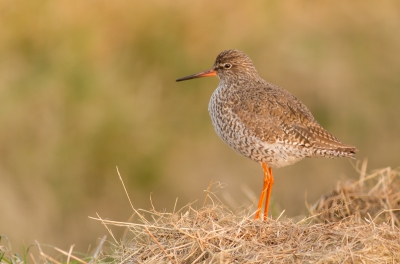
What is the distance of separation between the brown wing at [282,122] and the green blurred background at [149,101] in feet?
6.41

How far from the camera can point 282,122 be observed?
691 cm

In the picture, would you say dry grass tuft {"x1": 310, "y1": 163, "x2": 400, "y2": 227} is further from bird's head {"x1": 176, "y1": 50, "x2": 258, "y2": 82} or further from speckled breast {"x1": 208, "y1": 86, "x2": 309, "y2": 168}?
bird's head {"x1": 176, "y1": 50, "x2": 258, "y2": 82}

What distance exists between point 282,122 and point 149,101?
3.86 meters

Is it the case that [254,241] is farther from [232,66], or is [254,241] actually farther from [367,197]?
[232,66]

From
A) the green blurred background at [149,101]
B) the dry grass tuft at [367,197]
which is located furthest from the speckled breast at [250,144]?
the green blurred background at [149,101]

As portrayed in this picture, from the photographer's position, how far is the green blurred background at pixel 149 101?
9.59 m

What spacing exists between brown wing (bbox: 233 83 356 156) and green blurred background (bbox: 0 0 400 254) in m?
1.95

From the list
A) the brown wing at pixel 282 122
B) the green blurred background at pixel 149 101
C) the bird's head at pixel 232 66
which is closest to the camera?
the brown wing at pixel 282 122

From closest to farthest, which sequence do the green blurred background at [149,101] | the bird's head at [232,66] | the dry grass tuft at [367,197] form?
the dry grass tuft at [367,197], the bird's head at [232,66], the green blurred background at [149,101]

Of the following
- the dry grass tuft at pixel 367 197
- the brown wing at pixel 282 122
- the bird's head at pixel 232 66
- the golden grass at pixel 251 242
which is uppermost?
the bird's head at pixel 232 66

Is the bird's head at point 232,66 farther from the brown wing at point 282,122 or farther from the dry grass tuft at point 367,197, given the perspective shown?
the dry grass tuft at point 367,197

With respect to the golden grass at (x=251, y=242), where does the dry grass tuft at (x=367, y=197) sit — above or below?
below

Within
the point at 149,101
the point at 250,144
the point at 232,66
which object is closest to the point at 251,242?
the point at 250,144

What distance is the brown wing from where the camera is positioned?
686cm
